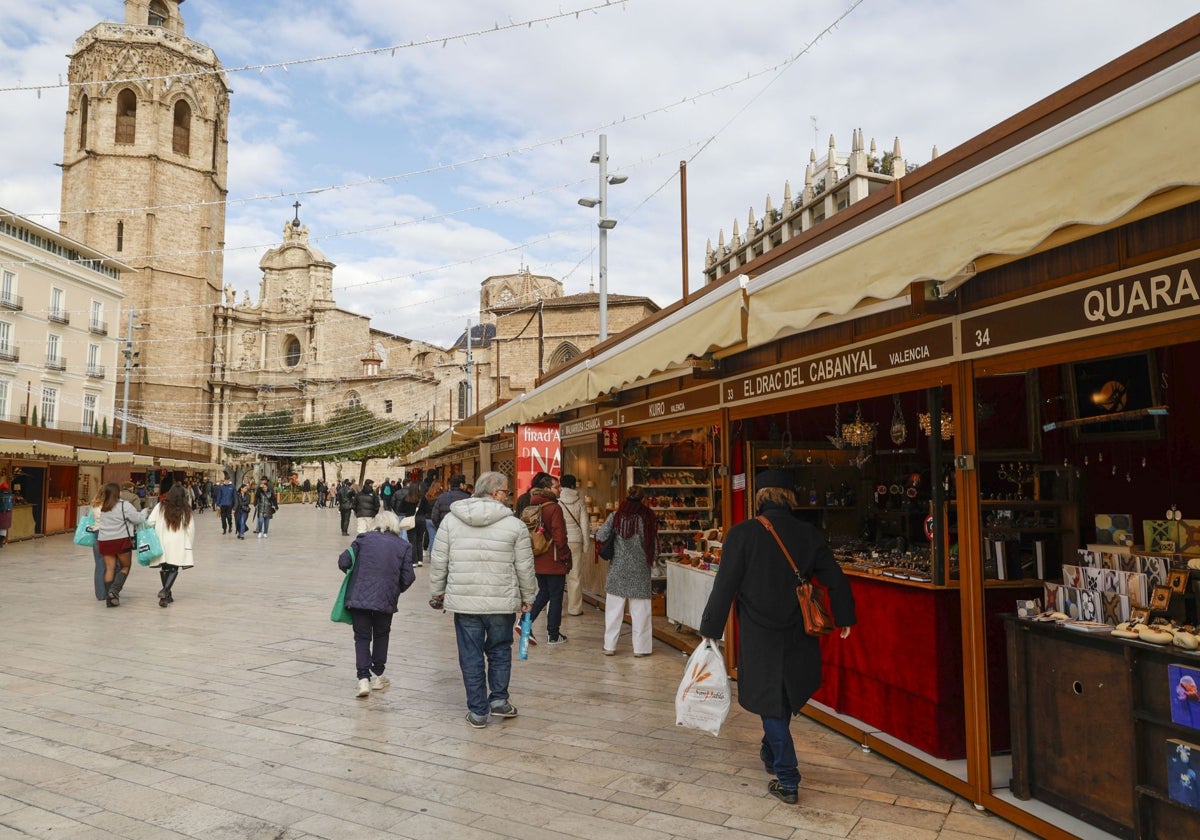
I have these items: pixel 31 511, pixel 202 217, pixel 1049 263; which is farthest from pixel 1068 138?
pixel 202 217

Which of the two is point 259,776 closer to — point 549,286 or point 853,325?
point 853,325

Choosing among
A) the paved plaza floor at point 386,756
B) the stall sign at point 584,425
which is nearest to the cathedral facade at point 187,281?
the stall sign at point 584,425

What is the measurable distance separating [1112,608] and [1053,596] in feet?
1.03

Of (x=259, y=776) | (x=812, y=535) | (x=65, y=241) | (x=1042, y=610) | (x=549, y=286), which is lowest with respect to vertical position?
(x=259, y=776)

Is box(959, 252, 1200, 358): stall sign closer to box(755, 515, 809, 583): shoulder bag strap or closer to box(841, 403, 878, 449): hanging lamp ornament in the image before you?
box(755, 515, 809, 583): shoulder bag strap

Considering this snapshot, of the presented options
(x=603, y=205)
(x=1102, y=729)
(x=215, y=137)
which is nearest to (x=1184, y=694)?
(x=1102, y=729)

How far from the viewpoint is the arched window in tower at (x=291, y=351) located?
6981 cm

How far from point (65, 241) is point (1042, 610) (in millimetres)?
43152

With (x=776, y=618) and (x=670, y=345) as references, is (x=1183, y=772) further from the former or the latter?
(x=670, y=345)

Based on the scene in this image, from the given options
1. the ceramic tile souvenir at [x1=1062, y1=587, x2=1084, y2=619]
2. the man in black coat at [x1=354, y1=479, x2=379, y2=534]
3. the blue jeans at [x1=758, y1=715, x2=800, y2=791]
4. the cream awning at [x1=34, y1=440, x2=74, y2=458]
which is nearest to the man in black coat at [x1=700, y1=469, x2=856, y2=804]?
the blue jeans at [x1=758, y1=715, x2=800, y2=791]

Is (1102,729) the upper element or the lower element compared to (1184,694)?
lower

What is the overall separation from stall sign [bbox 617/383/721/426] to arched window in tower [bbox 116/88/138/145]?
6081cm

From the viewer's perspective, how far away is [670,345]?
5.07m

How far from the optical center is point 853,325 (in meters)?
4.63
